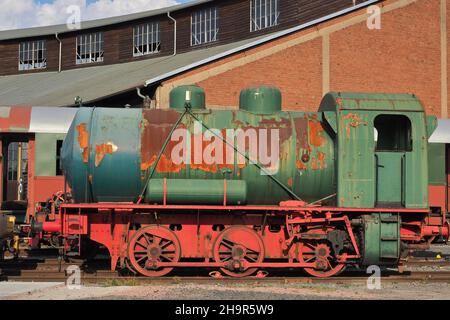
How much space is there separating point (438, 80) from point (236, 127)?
19157 millimetres

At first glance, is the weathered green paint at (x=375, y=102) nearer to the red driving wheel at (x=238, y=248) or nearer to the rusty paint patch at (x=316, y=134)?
the rusty paint patch at (x=316, y=134)

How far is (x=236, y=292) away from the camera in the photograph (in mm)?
9789

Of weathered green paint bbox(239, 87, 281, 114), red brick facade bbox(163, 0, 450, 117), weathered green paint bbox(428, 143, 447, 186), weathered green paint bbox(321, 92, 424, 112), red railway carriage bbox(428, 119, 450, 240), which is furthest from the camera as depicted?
red brick facade bbox(163, 0, 450, 117)

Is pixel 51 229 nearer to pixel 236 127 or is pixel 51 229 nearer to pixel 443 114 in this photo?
pixel 236 127

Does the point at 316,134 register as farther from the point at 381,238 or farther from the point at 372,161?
the point at 381,238

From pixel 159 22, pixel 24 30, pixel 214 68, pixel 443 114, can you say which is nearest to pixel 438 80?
pixel 443 114

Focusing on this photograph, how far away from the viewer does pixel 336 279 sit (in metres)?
11.6

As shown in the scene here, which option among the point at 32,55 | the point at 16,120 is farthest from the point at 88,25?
the point at 16,120

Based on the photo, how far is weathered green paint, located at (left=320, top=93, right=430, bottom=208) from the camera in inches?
454

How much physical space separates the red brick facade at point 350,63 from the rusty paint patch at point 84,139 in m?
11.8

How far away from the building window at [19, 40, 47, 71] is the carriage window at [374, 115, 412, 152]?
3450 centimetres

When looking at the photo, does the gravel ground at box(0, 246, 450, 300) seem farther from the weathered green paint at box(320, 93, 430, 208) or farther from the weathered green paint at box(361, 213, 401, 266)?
the weathered green paint at box(320, 93, 430, 208)

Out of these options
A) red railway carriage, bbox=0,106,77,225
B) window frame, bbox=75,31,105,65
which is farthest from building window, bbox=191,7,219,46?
red railway carriage, bbox=0,106,77,225
